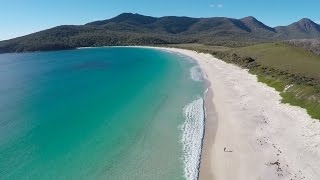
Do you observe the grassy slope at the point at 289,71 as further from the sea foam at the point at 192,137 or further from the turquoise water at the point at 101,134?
the turquoise water at the point at 101,134

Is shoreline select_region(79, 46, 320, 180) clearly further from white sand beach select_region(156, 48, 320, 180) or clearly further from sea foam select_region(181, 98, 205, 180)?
sea foam select_region(181, 98, 205, 180)

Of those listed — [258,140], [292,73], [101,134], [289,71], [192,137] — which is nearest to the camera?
[258,140]

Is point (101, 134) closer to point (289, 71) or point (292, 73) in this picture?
point (292, 73)

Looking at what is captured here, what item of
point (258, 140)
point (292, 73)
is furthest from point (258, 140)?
point (292, 73)

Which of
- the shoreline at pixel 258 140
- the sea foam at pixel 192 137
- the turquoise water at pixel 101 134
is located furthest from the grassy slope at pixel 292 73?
the turquoise water at pixel 101 134

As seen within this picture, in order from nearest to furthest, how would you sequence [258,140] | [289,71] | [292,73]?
[258,140] < [292,73] < [289,71]

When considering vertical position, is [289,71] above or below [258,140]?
below
